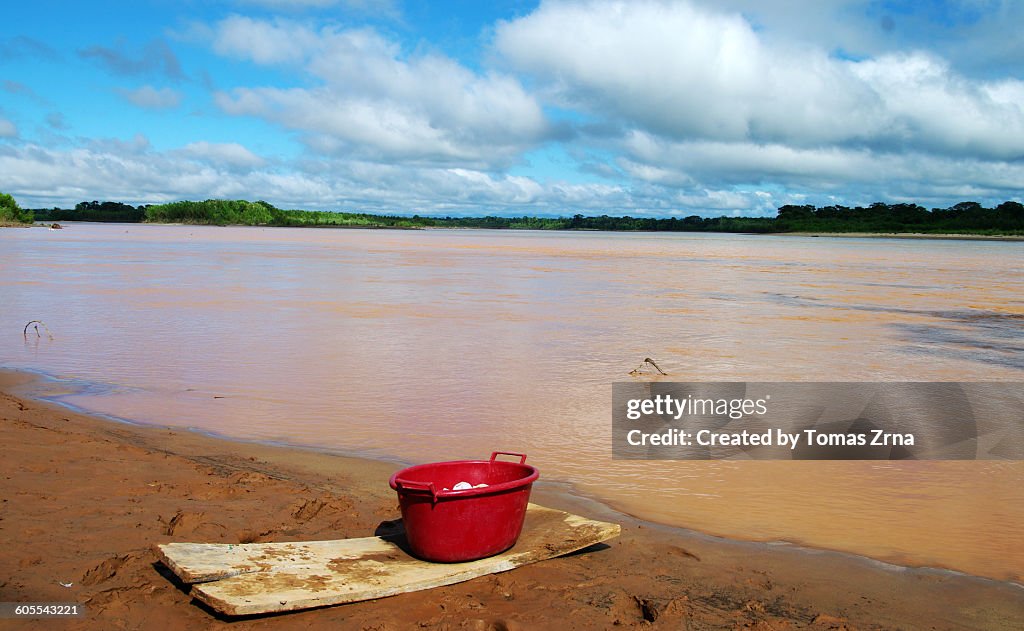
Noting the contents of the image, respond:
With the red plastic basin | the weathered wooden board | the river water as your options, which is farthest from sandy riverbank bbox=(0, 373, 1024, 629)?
the river water

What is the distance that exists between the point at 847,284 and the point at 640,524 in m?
24.1

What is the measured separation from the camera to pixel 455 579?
4395mm

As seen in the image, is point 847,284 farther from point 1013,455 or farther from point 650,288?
point 1013,455

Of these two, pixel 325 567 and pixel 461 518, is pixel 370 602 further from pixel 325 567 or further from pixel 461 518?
pixel 461 518

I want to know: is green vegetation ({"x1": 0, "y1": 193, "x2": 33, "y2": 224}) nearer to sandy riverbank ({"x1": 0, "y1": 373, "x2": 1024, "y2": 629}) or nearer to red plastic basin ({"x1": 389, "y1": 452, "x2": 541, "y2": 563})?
sandy riverbank ({"x1": 0, "y1": 373, "x2": 1024, "y2": 629})

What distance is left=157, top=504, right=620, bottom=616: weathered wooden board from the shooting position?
402 cm

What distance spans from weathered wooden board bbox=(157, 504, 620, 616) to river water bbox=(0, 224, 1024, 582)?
4.62 feet

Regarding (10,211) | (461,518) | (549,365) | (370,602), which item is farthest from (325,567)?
(10,211)

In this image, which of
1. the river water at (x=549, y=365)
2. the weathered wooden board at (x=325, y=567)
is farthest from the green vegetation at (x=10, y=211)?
the weathered wooden board at (x=325, y=567)

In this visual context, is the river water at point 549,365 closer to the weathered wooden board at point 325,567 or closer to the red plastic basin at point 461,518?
the weathered wooden board at point 325,567

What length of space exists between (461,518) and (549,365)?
695 centimetres

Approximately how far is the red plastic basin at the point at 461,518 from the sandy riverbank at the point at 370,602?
22 centimetres

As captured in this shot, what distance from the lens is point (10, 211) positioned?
8388 centimetres

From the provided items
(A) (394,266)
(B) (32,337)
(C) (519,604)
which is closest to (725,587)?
(C) (519,604)
